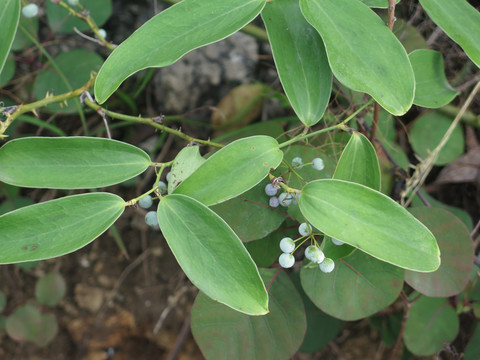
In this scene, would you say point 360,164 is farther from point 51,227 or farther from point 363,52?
point 51,227

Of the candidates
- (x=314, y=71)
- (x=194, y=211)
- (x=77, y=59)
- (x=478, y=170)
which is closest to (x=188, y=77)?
(x=77, y=59)

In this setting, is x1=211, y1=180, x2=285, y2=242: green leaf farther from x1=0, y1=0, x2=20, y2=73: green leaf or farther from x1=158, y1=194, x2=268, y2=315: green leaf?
x1=0, y1=0, x2=20, y2=73: green leaf

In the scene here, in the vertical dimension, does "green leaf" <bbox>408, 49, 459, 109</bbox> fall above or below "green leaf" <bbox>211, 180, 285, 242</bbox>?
above

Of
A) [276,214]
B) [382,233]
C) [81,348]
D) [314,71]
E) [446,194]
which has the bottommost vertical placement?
[81,348]

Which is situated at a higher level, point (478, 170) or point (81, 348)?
point (478, 170)

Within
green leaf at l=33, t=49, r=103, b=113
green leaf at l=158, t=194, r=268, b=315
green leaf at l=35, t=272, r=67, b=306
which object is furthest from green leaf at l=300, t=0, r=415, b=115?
green leaf at l=35, t=272, r=67, b=306

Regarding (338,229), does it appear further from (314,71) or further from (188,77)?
(188,77)

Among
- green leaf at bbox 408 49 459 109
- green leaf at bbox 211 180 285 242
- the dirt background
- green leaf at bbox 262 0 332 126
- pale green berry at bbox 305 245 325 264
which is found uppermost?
green leaf at bbox 262 0 332 126
